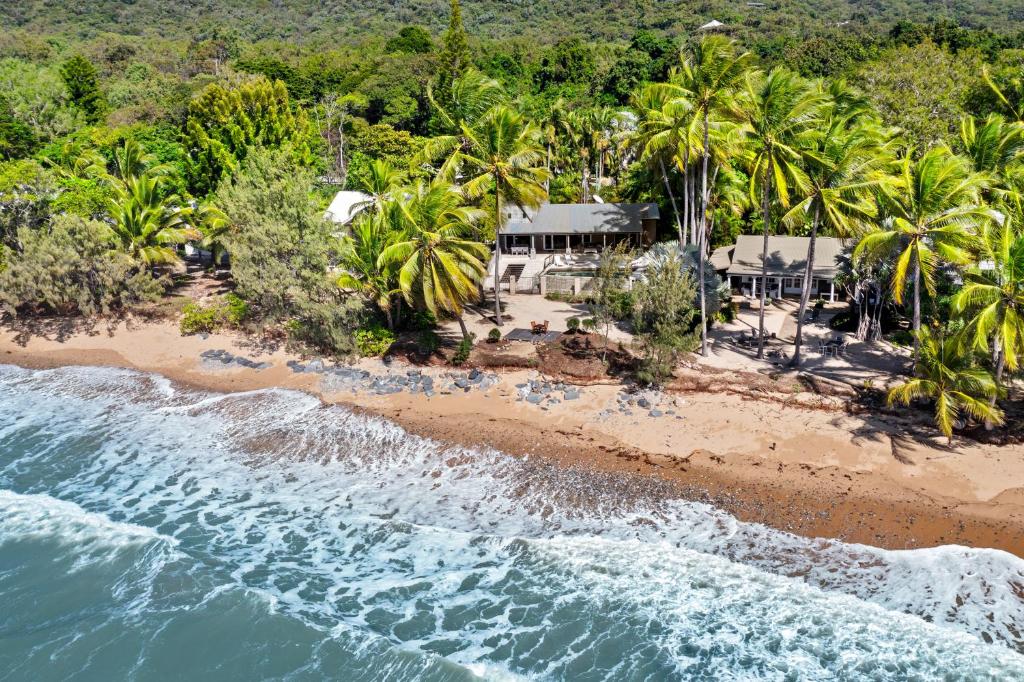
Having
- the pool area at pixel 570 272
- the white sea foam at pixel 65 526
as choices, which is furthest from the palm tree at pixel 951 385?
the white sea foam at pixel 65 526

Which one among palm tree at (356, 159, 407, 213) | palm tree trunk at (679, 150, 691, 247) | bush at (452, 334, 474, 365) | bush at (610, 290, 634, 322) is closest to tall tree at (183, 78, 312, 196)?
palm tree at (356, 159, 407, 213)

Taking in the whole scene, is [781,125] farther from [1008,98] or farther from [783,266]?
[1008,98]

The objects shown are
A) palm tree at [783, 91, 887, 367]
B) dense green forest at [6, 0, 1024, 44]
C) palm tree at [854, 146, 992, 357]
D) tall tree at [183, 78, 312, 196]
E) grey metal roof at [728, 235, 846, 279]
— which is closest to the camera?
palm tree at [854, 146, 992, 357]

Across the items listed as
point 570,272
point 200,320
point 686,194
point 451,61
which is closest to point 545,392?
point 686,194

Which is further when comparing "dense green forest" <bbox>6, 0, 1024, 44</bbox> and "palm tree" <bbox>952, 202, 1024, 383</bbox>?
"dense green forest" <bbox>6, 0, 1024, 44</bbox>

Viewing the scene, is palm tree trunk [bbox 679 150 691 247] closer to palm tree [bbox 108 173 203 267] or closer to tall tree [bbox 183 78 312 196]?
tall tree [bbox 183 78 312 196]

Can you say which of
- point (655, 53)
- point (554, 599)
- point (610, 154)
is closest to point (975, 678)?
point (554, 599)

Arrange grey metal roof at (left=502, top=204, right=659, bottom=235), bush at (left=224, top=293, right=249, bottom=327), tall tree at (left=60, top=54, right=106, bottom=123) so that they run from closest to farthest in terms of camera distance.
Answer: bush at (left=224, top=293, right=249, bottom=327), grey metal roof at (left=502, top=204, right=659, bottom=235), tall tree at (left=60, top=54, right=106, bottom=123)
